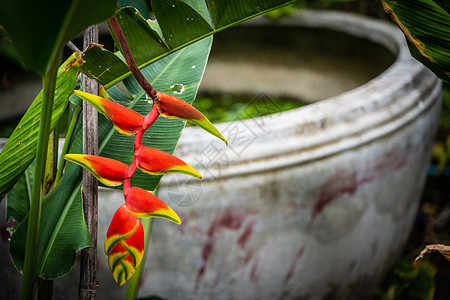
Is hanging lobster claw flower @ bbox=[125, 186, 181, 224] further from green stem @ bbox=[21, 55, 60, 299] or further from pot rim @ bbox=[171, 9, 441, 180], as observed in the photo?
pot rim @ bbox=[171, 9, 441, 180]

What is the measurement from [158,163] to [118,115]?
0.12ft

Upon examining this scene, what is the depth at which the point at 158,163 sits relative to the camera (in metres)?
0.22

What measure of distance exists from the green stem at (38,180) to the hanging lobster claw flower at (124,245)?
0.25ft

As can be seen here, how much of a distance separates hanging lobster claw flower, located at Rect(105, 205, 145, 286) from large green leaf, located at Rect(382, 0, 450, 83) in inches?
9.3

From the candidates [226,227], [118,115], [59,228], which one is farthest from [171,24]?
[226,227]

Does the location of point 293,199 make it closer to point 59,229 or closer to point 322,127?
point 322,127

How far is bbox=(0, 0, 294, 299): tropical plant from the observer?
0.18m

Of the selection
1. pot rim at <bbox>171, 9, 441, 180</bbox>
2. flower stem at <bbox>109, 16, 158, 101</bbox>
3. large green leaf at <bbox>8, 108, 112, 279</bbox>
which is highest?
flower stem at <bbox>109, 16, 158, 101</bbox>

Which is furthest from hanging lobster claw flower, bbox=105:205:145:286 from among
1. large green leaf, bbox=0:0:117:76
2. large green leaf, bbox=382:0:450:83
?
large green leaf, bbox=382:0:450:83

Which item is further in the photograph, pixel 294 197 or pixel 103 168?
pixel 294 197

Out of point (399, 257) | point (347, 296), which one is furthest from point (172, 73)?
point (399, 257)

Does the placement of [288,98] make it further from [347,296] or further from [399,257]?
[347,296]

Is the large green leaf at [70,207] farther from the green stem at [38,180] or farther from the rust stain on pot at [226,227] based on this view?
the rust stain on pot at [226,227]

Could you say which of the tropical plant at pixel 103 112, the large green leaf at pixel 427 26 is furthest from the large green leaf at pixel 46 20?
the large green leaf at pixel 427 26
